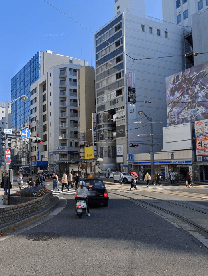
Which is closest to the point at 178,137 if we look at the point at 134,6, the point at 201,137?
the point at 201,137

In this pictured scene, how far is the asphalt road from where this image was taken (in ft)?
18.5

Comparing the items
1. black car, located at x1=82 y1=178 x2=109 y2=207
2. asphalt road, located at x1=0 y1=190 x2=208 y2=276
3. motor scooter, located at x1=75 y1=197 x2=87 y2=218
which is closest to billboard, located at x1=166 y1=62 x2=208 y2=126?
black car, located at x1=82 y1=178 x2=109 y2=207

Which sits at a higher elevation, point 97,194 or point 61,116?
point 61,116

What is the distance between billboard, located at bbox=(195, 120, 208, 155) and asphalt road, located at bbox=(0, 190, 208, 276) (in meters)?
33.1

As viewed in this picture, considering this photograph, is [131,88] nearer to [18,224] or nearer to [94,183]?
[94,183]

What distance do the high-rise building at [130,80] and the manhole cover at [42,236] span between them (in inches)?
2064

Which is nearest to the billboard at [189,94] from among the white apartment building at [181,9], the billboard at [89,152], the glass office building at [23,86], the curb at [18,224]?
the billboard at [89,152]

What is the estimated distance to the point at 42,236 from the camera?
8.55 m

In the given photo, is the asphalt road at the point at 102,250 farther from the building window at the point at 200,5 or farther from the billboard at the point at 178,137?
the building window at the point at 200,5

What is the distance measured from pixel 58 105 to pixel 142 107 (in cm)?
2814

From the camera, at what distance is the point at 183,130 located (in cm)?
4603

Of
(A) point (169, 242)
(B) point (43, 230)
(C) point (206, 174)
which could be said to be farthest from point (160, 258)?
(C) point (206, 174)

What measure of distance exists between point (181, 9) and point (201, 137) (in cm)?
4592

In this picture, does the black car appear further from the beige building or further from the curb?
the beige building
